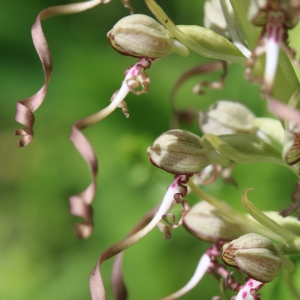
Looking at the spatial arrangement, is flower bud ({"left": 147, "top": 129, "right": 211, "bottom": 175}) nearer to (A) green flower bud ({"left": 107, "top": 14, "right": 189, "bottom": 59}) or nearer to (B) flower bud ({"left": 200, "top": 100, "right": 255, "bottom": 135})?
(A) green flower bud ({"left": 107, "top": 14, "right": 189, "bottom": 59})

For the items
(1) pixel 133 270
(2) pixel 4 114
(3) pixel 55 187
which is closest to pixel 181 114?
(1) pixel 133 270

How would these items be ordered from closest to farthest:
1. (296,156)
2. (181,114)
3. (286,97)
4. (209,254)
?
(296,156) → (286,97) → (209,254) → (181,114)

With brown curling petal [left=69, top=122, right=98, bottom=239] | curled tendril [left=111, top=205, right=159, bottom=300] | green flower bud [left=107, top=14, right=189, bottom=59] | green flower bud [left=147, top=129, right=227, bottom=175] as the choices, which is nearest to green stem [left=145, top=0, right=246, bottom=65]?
green flower bud [left=107, top=14, right=189, bottom=59]

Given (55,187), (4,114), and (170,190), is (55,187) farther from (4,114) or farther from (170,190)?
(170,190)

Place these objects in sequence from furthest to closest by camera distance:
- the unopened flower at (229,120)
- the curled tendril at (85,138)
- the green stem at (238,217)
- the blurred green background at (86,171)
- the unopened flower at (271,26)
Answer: the blurred green background at (86,171) < the unopened flower at (229,120) < the green stem at (238,217) < the curled tendril at (85,138) < the unopened flower at (271,26)

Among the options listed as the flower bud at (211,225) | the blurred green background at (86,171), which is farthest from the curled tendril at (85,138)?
the blurred green background at (86,171)

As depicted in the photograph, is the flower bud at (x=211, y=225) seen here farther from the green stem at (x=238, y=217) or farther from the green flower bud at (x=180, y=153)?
the green flower bud at (x=180, y=153)
